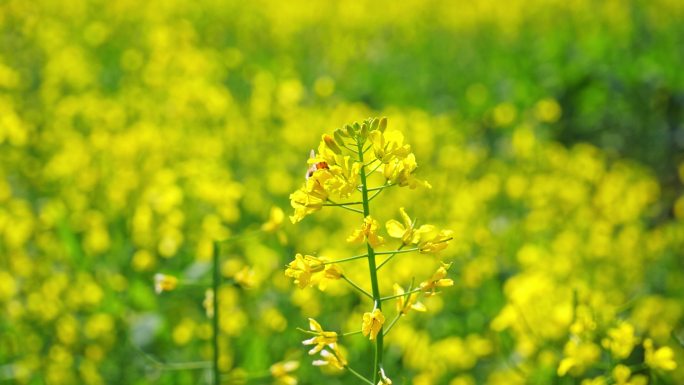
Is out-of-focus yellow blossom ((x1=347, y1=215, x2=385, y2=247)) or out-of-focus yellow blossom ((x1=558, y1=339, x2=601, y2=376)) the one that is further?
out-of-focus yellow blossom ((x1=558, y1=339, x2=601, y2=376))

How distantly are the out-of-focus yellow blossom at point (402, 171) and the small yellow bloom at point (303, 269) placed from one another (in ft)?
0.46

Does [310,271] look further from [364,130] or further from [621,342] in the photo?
[621,342]

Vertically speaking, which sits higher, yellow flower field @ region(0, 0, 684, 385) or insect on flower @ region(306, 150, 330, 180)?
insect on flower @ region(306, 150, 330, 180)

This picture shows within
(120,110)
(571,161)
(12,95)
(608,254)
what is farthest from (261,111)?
(608,254)

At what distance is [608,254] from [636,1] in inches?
211

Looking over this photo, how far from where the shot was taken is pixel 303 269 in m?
1.16

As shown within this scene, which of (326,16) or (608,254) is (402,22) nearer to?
(326,16)

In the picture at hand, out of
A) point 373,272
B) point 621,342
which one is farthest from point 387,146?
point 621,342

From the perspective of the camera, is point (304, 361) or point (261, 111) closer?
point (304, 361)

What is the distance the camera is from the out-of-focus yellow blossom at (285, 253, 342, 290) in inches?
45.3

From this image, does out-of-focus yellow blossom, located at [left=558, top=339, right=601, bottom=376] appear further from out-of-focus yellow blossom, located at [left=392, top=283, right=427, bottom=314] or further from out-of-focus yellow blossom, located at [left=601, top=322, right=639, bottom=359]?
out-of-focus yellow blossom, located at [left=392, top=283, right=427, bottom=314]

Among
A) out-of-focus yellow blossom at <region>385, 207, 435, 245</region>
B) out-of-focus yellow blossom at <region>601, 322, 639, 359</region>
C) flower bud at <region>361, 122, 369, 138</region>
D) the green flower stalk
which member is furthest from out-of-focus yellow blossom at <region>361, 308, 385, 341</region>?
out-of-focus yellow blossom at <region>601, 322, 639, 359</region>

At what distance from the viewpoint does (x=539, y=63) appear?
6188 mm

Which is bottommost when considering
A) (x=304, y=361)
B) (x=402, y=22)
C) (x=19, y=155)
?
(x=304, y=361)
